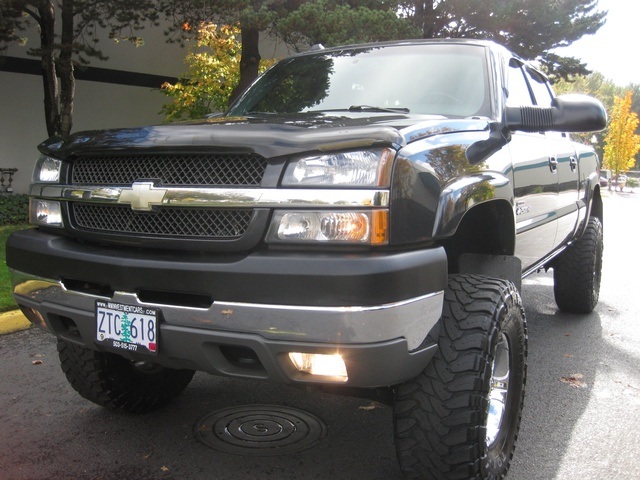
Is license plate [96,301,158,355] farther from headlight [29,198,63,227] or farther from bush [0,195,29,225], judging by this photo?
bush [0,195,29,225]

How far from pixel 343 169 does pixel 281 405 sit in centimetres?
187

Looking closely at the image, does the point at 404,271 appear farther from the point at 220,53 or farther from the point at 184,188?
the point at 220,53

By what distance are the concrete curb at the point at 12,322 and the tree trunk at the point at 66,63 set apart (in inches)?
253

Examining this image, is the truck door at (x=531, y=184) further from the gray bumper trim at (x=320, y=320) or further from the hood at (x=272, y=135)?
the gray bumper trim at (x=320, y=320)

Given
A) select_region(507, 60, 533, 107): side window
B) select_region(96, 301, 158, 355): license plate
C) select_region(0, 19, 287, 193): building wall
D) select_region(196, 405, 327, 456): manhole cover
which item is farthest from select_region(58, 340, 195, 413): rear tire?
select_region(0, 19, 287, 193): building wall

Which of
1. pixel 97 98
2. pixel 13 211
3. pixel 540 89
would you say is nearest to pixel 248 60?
pixel 13 211

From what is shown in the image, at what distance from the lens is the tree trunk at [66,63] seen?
11219mm

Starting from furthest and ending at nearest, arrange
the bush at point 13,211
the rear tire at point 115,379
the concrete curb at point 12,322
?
the bush at point 13,211, the concrete curb at point 12,322, the rear tire at point 115,379

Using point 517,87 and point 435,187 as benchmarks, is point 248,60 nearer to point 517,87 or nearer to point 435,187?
point 517,87

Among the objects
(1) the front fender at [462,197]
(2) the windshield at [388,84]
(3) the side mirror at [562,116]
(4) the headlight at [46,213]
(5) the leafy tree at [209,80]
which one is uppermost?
(5) the leafy tree at [209,80]

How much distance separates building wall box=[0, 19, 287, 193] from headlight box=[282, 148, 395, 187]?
13.2 meters

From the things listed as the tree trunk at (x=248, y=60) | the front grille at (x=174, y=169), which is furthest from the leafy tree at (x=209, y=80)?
the front grille at (x=174, y=169)

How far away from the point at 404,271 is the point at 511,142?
5.26 ft

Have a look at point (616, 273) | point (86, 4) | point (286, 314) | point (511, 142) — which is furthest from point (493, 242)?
point (86, 4)
